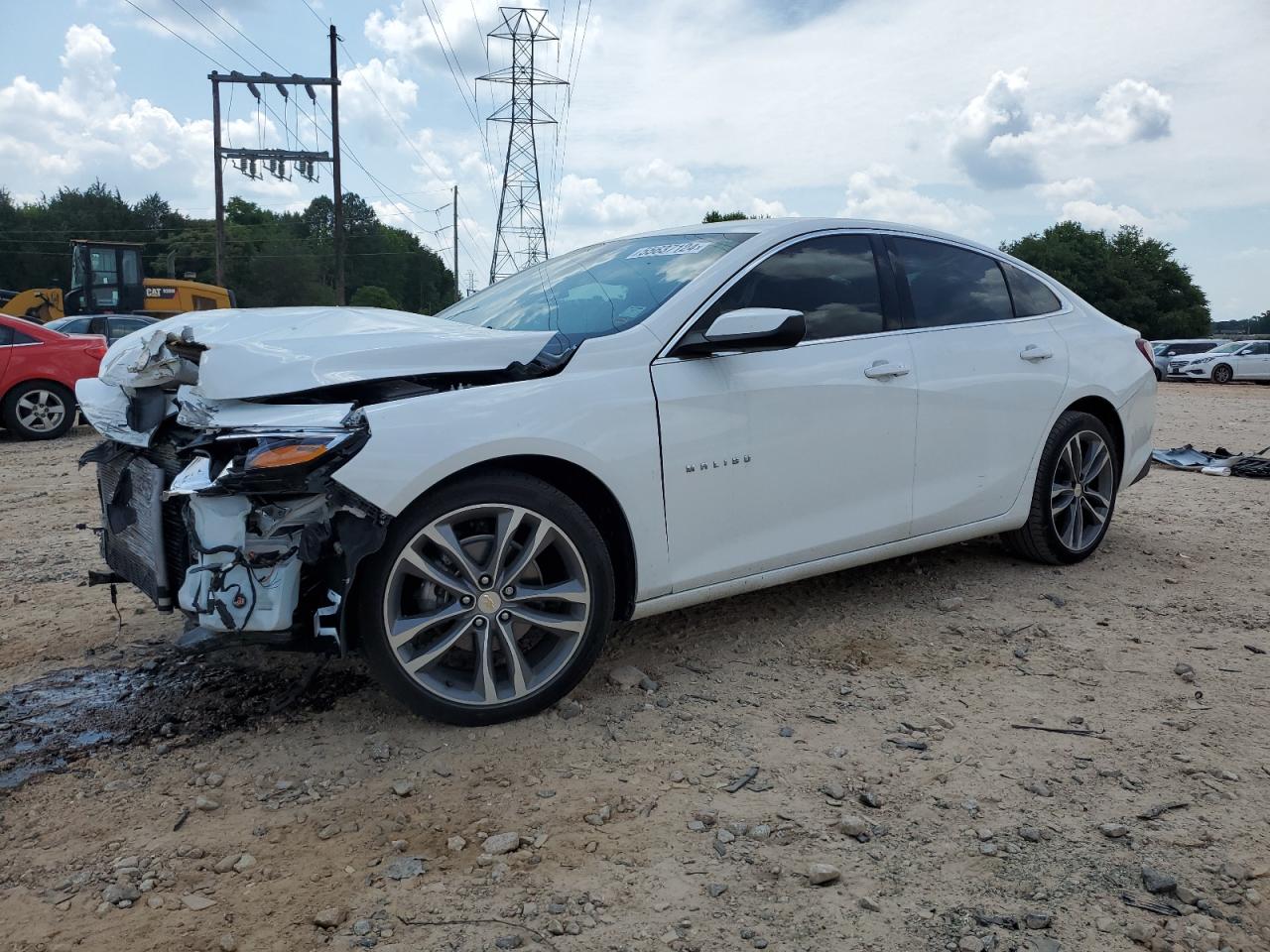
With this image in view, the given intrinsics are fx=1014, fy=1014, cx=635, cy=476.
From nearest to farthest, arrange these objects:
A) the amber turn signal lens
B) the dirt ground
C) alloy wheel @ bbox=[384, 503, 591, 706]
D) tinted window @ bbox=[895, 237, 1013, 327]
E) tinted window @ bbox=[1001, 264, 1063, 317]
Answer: the dirt ground → the amber turn signal lens → alloy wheel @ bbox=[384, 503, 591, 706] → tinted window @ bbox=[895, 237, 1013, 327] → tinted window @ bbox=[1001, 264, 1063, 317]

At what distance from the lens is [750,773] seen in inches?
116

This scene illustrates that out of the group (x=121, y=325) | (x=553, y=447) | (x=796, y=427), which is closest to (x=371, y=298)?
(x=121, y=325)

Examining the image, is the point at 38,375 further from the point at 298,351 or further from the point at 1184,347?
the point at 1184,347

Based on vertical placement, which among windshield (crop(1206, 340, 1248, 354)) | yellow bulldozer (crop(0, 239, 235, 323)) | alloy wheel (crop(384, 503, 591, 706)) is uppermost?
yellow bulldozer (crop(0, 239, 235, 323))

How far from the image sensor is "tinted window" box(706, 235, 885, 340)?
3854 millimetres

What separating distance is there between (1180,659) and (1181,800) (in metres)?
1.28

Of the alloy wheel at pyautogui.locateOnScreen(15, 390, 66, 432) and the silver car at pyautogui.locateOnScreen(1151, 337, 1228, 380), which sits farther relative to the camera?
the silver car at pyautogui.locateOnScreen(1151, 337, 1228, 380)

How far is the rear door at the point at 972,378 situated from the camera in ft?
14.1

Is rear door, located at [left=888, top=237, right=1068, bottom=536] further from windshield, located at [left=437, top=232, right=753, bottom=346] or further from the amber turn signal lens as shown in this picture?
the amber turn signal lens

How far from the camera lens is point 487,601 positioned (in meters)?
3.17

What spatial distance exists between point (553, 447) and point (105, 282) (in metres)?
24.7

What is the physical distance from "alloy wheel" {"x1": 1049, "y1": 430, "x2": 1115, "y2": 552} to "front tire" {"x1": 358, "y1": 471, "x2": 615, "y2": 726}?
2703 millimetres

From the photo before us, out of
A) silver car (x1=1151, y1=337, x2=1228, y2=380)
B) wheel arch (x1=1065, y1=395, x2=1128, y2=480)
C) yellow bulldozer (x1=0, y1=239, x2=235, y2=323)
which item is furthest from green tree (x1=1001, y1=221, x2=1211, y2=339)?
wheel arch (x1=1065, y1=395, x2=1128, y2=480)

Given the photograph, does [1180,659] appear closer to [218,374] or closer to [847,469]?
[847,469]
